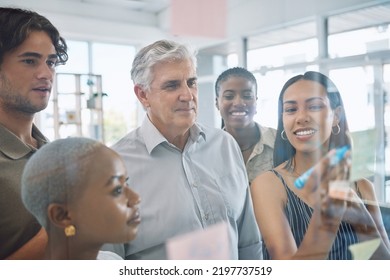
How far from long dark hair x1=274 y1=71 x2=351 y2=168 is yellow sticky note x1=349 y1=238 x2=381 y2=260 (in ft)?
1.18

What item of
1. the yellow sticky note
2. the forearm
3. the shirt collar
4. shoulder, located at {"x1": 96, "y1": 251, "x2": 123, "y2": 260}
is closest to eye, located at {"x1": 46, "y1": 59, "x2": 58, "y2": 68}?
the shirt collar

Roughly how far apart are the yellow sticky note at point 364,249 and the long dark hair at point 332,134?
36 centimetres

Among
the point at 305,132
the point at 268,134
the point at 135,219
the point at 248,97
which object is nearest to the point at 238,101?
the point at 248,97

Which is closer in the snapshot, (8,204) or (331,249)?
(8,204)

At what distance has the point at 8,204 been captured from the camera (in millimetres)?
1229

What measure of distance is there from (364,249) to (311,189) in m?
0.29

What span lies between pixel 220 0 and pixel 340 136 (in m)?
0.63

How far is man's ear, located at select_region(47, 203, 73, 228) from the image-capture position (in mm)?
1194

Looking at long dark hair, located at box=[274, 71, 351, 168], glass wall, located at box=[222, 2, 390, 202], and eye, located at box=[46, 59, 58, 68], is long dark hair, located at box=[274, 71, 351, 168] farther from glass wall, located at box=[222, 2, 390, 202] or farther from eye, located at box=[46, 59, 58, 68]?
eye, located at box=[46, 59, 58, 68]

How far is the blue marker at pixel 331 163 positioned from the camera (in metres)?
1.38

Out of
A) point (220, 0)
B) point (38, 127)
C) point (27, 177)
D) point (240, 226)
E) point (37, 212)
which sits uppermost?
point (220, 0)
